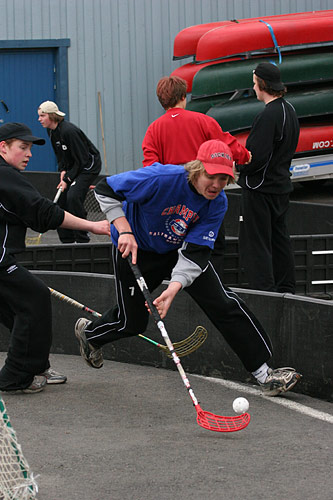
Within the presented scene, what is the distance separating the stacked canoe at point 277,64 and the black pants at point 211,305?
342 inches

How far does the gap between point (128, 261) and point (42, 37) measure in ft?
41.4

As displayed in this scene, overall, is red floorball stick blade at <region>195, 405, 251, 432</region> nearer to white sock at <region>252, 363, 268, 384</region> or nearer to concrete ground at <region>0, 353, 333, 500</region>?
concrete ground at <region>0, 353, 333, 500</region>

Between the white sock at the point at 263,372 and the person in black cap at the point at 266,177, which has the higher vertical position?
the person in black cap at the point at 266,177

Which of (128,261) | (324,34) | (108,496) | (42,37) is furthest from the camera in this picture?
(42,37)

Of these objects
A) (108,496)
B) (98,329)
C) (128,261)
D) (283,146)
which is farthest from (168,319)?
(108,496)

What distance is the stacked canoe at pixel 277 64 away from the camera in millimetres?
14094

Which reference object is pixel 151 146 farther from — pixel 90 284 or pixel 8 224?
pixel 8 224

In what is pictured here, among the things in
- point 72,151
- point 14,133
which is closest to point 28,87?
point 72,151

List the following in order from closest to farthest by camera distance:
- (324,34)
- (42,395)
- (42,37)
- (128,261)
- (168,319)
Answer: (128,261)
(42,395)
(168,319)
(324,34)
(42,37)

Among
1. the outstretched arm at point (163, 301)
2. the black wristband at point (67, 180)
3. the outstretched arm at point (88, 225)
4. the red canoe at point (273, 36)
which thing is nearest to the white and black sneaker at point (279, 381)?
the outstretched arm at point (163, 301)

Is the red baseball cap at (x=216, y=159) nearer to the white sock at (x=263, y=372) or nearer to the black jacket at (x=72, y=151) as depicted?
the white sock at (x=263, y=372)

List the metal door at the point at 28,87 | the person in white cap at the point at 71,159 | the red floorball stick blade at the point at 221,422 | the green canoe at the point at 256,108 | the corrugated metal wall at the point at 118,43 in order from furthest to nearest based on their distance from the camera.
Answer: the metal door at the point at 28,87, the corrugated metal wall at the point at 118,43, the green canoe at the point at 256,108, the person in white cap at the point at 71,159, the red floorball stick blade at the point at 221,422

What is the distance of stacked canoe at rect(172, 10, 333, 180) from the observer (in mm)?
14094

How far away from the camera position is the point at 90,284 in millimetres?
6910
